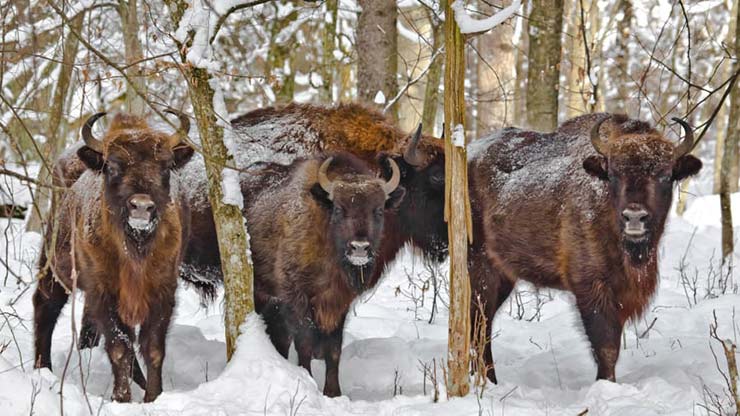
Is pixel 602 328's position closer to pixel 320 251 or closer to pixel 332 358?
pixel 332 358

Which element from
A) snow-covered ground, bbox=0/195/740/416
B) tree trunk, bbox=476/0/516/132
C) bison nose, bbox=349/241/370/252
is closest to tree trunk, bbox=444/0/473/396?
snow-covered ground, bbox=0/195/740/416

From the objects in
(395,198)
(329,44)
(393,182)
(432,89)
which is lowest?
(395,198)

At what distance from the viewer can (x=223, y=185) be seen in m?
6.21

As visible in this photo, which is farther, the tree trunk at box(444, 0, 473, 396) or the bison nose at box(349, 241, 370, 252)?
the bison nose at box(349, 241, 370, 252)

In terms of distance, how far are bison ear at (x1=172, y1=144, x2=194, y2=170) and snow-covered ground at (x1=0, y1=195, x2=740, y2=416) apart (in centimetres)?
124

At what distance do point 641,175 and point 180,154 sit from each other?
3.41 m

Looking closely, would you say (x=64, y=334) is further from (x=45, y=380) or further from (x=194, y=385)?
(x=45, y=380)

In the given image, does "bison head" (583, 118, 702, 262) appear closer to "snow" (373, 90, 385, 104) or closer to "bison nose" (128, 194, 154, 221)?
"snow" (373, 90, 385, 104)

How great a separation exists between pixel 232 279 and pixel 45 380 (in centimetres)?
162

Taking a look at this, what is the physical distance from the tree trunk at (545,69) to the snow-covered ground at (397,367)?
6.90 ft

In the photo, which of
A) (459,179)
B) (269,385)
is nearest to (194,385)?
(269,385)

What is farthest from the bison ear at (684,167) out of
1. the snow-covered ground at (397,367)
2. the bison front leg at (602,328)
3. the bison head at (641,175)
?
the snow-covered ground at (397,367)

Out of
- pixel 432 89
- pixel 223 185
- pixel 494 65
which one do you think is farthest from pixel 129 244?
pixel 494 65

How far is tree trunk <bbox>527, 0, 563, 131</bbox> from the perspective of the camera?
9680 millimetres
